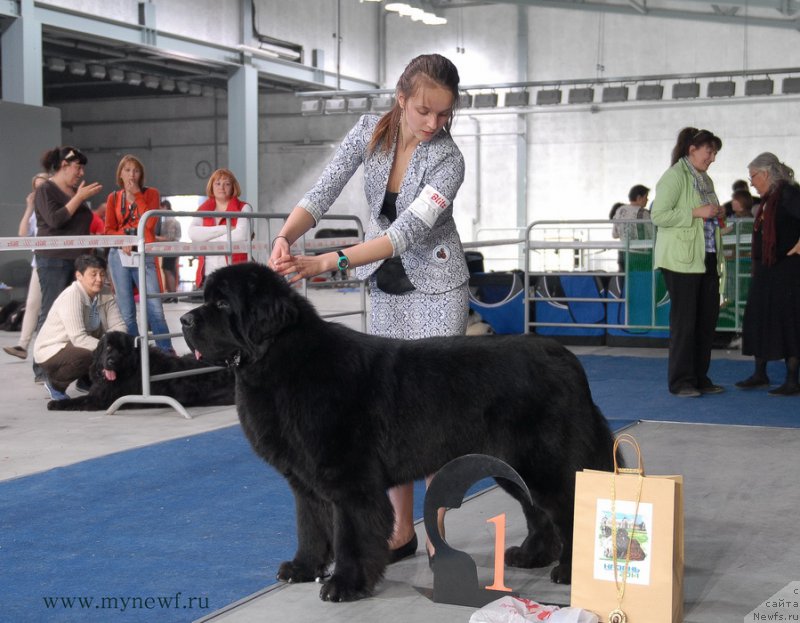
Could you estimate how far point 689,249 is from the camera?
630 centimetres

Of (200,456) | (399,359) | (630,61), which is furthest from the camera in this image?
(630,61)

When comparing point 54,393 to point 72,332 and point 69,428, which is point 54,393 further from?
point 69,428

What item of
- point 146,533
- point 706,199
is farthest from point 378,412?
point 706,199

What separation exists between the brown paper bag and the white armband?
876mm

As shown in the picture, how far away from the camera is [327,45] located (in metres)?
21.0

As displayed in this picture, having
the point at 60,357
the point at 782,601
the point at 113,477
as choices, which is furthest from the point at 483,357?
the point at 60,357

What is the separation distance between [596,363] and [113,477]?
5.16 m

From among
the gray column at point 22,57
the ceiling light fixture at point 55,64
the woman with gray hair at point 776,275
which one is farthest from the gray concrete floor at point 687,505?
the ceiling light fixture at point 55,64

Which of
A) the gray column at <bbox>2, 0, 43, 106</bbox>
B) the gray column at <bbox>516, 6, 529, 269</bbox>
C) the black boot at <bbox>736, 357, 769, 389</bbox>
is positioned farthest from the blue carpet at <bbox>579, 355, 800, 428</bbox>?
the gray column at <bbox>516, 6, 529, 269</bbox>

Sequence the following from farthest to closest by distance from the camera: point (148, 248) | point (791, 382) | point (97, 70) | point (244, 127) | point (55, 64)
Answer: point (97, 70) < point (244, 127) < point (55, 64) < point (791, 382) < point (148, 248)

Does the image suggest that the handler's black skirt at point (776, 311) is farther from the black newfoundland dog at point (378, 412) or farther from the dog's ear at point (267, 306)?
the dog's ear at point (267, 306)

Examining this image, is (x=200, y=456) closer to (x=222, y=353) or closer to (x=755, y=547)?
(x=222, y=353)

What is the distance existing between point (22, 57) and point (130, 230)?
7932mm

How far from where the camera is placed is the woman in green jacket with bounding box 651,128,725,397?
20.7ft
